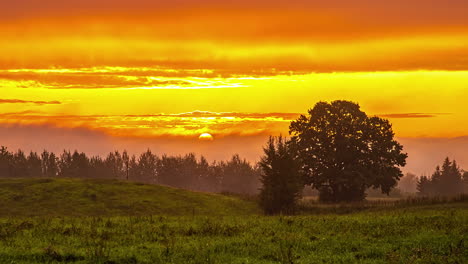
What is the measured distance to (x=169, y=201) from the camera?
262 ft

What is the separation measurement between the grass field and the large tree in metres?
47.4

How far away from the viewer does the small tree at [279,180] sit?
66875 mm

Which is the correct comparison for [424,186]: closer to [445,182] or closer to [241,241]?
[445,182]

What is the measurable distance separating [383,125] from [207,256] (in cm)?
6930

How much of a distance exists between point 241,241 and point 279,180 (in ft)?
128

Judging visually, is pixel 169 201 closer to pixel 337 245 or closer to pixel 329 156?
pixel 329 156

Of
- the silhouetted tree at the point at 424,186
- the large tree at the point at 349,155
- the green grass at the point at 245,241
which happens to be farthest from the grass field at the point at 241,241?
the silhouetted tree at the point at 424,186

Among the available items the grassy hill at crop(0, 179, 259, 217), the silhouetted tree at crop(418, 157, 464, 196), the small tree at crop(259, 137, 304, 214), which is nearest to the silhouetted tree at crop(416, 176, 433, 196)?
the silhouetted tree at crop(418, 157, 464, 196)

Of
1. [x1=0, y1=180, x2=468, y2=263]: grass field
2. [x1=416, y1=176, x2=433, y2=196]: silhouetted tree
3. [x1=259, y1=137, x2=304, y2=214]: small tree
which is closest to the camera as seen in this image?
[x1=0, y1=180, x2=468, y2=263]: grass field

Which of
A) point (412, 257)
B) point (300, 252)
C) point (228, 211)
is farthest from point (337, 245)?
point (228, 211)

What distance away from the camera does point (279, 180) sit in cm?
6719

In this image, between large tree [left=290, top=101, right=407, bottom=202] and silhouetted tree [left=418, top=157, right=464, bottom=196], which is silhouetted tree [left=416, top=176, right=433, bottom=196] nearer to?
silhouetted tree [left=418, top=157, right=464, bottom=196]

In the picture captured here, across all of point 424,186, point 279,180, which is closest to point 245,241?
point 279,180

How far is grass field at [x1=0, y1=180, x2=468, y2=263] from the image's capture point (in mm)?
24188
